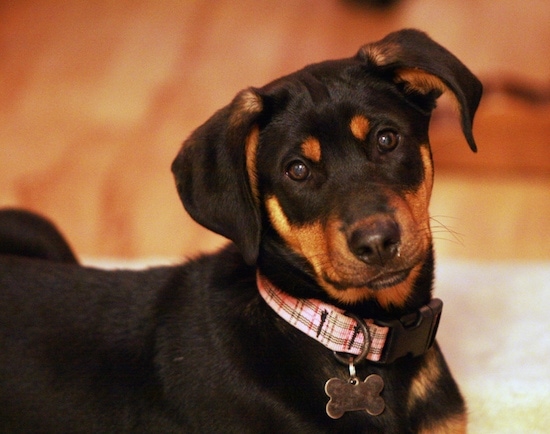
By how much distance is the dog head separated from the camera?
83.7 inches

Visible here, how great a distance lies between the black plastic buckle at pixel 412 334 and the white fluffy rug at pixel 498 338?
0.64 meters

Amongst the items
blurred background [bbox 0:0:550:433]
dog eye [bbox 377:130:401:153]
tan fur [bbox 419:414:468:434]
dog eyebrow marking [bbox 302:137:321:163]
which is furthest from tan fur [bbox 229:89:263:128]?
blurred background [bbox 0:0:550:433]

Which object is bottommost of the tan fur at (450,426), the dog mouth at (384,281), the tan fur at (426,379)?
the tan fur at (450,426)

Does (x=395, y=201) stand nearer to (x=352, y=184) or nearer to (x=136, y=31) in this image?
(x=352, y=184)

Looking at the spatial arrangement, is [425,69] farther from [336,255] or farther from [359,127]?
[336,255]

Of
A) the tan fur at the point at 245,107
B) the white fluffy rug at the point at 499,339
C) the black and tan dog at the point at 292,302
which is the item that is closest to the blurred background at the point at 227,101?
the white fluffy rug at the point at 499,339

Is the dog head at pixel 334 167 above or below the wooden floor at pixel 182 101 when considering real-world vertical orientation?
above

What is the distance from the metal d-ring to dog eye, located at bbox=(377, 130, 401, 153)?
46 centimetres

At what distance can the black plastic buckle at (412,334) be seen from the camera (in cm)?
224

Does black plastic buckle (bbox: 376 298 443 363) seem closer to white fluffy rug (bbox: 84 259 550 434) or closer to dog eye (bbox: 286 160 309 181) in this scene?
dog eye (bbox: 286 160 309 181)

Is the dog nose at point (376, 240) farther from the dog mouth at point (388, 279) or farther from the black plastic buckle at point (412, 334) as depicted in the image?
the black plastic buckle at point (412, 334)

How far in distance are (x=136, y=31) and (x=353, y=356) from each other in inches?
218

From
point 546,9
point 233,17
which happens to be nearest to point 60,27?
point 233,17

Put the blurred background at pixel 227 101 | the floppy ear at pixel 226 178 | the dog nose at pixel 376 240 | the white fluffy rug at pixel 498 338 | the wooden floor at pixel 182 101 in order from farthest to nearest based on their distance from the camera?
the wooden floor at pixel 182 101, the blurred background at pixel 227 101, the white fluffy rug at pixel 498 338, the floppy ear at pixel 226 178, the dog nose at pixel 376 240
